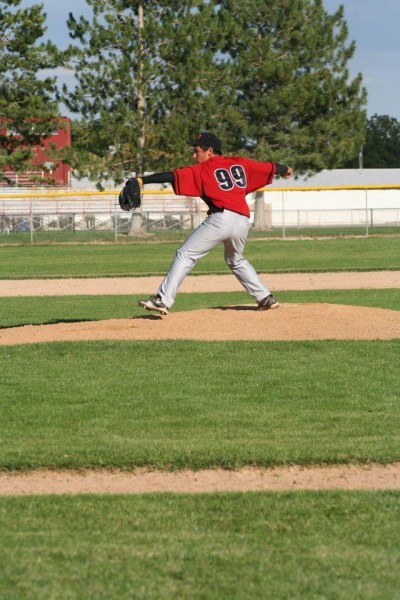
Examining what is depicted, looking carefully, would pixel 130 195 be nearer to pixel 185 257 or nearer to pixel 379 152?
pixel 185 257

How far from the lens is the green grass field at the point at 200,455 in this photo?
361cm

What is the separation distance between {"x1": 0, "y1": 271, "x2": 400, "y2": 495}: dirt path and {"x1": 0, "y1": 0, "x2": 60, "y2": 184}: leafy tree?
70.6 feet

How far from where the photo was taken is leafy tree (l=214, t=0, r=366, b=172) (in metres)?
47.8

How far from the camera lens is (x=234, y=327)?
9.82 metres

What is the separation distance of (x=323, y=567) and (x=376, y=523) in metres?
0.60

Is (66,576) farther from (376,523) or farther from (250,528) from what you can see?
(376,523)

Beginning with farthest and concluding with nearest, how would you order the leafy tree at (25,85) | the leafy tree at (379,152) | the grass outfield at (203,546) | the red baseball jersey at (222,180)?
1. the leafy tree at (379,152)
2. the leafy tree at (25,85)
3. the red baseball jersey at (222,180)
4. the grass outfield at (203,546)

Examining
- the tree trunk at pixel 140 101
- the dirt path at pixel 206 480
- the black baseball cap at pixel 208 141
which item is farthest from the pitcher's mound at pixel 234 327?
the tree trunk at pixel 140 101

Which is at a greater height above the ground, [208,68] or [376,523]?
[208,68]

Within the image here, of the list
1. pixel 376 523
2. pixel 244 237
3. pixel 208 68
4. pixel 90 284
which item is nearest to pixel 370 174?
pixel 208 68

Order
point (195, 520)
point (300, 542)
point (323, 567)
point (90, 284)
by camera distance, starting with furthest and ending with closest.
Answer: point (90, 284), point (195, 520), point (300, 542), point (323, 567)

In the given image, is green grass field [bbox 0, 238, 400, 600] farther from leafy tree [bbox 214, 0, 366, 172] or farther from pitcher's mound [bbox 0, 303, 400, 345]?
leafy tree [bbox 214, 0, 366, 172]

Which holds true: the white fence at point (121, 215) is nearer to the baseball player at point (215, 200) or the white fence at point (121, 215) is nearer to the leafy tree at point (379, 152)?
the baseball player at point (215, 200)

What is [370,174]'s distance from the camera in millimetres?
67000
